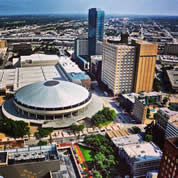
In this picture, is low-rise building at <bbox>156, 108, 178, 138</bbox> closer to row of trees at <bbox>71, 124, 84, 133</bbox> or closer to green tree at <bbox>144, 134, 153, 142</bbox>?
green tree at <bbox>144, 134, 153, 142</bbox>

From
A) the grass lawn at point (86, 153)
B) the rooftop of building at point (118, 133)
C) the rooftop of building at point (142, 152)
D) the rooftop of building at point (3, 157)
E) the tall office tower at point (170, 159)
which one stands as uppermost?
the tall office tower at point (170, 159)

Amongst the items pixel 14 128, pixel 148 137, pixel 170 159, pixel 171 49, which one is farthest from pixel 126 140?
pixel 171 49

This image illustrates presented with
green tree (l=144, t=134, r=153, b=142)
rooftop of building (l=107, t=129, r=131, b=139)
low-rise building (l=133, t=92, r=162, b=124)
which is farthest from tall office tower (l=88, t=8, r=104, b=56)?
green tree (l=144, t=134, r=153, b=142)

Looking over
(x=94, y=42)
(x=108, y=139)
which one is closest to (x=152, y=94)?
(x=108, y=139)

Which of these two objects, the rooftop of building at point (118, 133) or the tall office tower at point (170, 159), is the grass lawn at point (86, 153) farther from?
the tall office tower at point (170, 159)

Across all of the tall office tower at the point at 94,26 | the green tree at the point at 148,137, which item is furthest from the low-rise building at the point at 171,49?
the green tree at the point at 148,137

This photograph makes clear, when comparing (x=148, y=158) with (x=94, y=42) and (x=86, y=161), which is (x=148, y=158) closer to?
(x=86, y=161)
